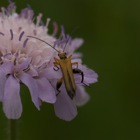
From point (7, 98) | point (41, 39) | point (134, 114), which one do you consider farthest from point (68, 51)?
point (134, 114)

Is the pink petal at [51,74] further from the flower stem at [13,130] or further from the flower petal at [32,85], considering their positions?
the flower stem at [13,130]

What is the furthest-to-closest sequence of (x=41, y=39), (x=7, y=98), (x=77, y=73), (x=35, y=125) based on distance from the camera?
(x=35, y=125), (x=41, y=39), (x=77, y=73), (x=7, y=98)

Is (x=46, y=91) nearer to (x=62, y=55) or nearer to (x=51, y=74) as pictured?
(x=51, y=74)

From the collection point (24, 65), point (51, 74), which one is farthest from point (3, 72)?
point (51, 74)

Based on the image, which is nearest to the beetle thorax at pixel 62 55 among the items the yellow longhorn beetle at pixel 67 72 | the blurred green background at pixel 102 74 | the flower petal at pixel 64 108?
the yellow longhorn beetle at pixel 67 72

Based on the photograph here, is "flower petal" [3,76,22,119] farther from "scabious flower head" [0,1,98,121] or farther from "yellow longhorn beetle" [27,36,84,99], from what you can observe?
"yellow longhorn beetle" [27,36,84,99]

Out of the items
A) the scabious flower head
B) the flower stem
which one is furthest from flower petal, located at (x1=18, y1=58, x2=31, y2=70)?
the flower stem

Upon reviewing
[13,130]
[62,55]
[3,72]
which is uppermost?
[62,55]

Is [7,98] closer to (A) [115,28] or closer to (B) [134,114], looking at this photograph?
(B) [134,114]
